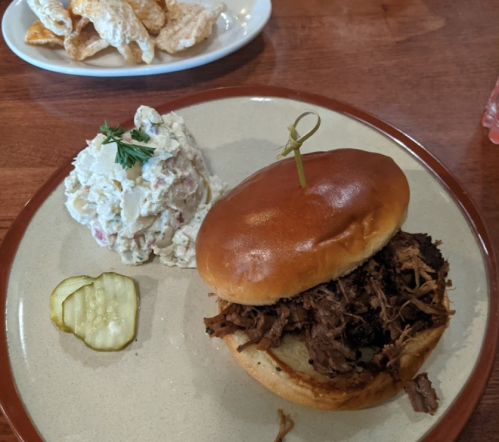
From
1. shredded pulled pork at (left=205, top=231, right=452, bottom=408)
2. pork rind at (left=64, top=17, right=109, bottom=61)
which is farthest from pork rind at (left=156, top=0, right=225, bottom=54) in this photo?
shredded pulled pork at (left=205, top=231, right=452, bottom=408)

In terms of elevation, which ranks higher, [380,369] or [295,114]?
A: [295,114]

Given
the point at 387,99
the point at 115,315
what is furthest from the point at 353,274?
the point at 387,99

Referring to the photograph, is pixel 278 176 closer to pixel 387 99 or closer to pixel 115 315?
pixel 115 315

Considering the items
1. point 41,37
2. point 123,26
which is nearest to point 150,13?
point 123,26

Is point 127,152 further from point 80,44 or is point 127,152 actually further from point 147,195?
point 80,44

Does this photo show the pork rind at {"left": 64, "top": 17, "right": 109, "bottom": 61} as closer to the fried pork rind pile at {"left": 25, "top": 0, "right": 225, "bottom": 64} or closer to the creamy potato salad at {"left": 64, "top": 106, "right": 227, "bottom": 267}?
the fried pork rind pile at {"left": 25, "top": 0, "right": 225, "bottom": 64}

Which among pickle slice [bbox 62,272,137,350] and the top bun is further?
pickle slice [bbox 62,272,137,350]

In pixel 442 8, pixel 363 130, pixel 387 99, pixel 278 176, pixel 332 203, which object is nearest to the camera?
pixel 332 203

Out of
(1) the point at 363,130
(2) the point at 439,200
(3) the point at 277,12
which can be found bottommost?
(2) the point at 439,200
